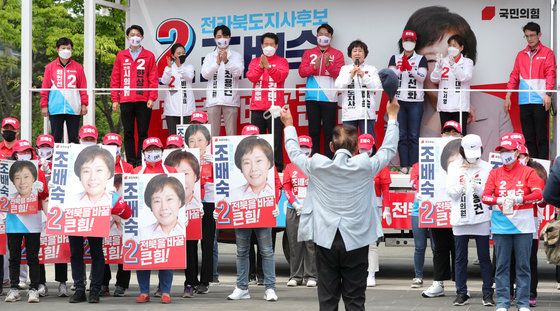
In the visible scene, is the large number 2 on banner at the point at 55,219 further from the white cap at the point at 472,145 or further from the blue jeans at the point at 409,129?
the blue jeans at the point at 409,129

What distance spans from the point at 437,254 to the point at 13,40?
782 inches

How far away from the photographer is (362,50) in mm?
14570

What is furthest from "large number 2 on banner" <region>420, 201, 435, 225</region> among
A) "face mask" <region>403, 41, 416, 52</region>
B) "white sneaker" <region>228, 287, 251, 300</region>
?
"face mask" <region>403, 41, 416, 52</region>

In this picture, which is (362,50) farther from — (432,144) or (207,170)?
(207,170)

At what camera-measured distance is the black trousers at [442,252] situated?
1190 cm

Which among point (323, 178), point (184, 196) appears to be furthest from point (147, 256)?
point (323, 178)

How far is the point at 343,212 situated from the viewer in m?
7.33

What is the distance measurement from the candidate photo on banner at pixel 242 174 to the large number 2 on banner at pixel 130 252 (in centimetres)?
120

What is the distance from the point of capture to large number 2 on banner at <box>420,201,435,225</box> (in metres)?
12.2

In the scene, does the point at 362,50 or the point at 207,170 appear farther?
the point at 362,50

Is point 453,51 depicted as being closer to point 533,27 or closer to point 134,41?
point 533,27

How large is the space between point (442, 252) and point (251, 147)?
9.50 ft

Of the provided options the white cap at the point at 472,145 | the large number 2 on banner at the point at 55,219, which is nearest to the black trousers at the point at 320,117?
the white cap at the point at 472,145

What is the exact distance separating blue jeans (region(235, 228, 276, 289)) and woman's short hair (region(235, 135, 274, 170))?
90 centimetres
